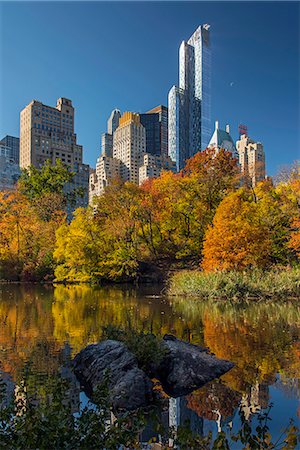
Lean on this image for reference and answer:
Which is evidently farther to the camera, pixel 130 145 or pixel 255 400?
pixel 130 145

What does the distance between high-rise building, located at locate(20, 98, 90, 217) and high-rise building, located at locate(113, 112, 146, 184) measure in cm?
878

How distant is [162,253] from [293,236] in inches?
447

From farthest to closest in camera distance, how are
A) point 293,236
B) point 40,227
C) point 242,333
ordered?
point 40,227, point 293,236, point 242,333

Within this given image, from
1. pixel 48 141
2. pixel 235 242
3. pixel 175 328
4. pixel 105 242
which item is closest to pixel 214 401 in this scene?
pixel 175 328

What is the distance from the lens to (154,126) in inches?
5133

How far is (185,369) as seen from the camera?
614cm

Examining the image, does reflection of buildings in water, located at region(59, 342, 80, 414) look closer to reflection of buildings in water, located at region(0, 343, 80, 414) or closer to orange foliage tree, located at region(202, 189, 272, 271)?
reflection of buildings in water, located at region(0, 343, 80, 414)

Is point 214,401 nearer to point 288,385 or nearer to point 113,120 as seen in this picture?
point 288,385

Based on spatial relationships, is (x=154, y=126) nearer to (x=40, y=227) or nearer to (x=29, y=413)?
(x=40, y=227)

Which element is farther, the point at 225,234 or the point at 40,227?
the point at 40,227

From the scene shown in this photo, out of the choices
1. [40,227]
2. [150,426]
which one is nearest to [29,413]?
[150,426]

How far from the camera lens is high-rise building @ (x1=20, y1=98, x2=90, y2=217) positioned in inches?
2886

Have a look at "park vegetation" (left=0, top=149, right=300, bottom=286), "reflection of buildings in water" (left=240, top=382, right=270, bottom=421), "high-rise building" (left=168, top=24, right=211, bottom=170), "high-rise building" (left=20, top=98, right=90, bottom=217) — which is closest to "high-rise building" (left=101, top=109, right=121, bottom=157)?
"high-rise building" (left=168, top=24, right=211, bottom=170)

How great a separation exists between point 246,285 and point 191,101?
372 feet
